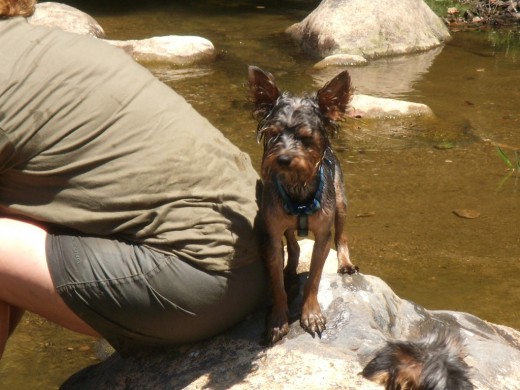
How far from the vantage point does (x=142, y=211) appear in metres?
3.17

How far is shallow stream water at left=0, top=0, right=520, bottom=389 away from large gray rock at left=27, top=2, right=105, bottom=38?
584 millimetres

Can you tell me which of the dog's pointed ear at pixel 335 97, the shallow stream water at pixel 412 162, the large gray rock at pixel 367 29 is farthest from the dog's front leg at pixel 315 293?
the large gray rock at pixel 367 29

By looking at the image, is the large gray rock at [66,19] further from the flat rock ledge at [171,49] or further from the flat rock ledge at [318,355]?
the flat rock ledge at [318,355]

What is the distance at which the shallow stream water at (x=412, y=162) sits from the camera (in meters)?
5.18

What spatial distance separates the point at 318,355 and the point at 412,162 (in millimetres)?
4323

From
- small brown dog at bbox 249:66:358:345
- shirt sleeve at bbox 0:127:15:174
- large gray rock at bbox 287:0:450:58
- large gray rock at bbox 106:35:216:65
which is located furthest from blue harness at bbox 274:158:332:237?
large gray rock at bbox 287:0:450:58

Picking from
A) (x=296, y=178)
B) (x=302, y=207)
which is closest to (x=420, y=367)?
(x=302, y=207)

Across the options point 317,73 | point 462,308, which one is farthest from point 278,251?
point 317,73

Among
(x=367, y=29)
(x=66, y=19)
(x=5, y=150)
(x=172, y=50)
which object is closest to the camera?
(x=5, y=150)

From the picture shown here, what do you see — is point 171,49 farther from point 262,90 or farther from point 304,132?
point 304,132

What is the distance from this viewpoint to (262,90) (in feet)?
11.7

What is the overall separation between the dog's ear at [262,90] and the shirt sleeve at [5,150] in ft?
3.18

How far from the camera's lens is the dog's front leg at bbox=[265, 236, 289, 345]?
11.4 feet

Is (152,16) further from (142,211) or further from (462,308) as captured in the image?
(142,211)
